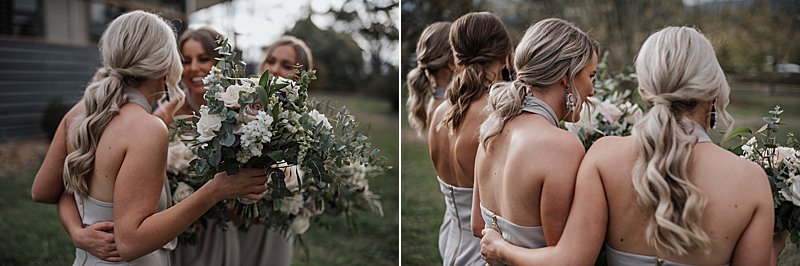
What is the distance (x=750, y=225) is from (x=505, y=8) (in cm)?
1195

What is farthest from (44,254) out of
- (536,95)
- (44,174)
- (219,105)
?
(536,95)

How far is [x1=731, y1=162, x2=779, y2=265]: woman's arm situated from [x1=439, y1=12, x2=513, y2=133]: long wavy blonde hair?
4.63 feet

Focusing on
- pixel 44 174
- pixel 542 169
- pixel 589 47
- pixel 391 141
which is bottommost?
pixel 391 141

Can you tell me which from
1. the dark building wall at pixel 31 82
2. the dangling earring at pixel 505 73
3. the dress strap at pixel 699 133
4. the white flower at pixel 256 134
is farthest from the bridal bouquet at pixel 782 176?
the dark building wall at pixel 31 82

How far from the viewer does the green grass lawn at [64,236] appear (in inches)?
271

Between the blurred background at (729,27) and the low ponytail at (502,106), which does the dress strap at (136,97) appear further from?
the blurred background at (729,27)

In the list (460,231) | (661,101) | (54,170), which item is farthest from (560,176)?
(54,170)

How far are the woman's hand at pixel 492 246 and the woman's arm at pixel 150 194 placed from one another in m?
0.88

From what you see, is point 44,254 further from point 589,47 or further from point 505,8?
point 505,8

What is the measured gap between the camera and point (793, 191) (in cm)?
254

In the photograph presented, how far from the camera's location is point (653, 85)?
2.11m

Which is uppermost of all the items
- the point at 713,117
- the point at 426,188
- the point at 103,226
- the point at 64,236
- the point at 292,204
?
the point at 713,117

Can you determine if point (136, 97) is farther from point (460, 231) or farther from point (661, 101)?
point (661, 101)

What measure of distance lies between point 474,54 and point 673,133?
1.38 metres
